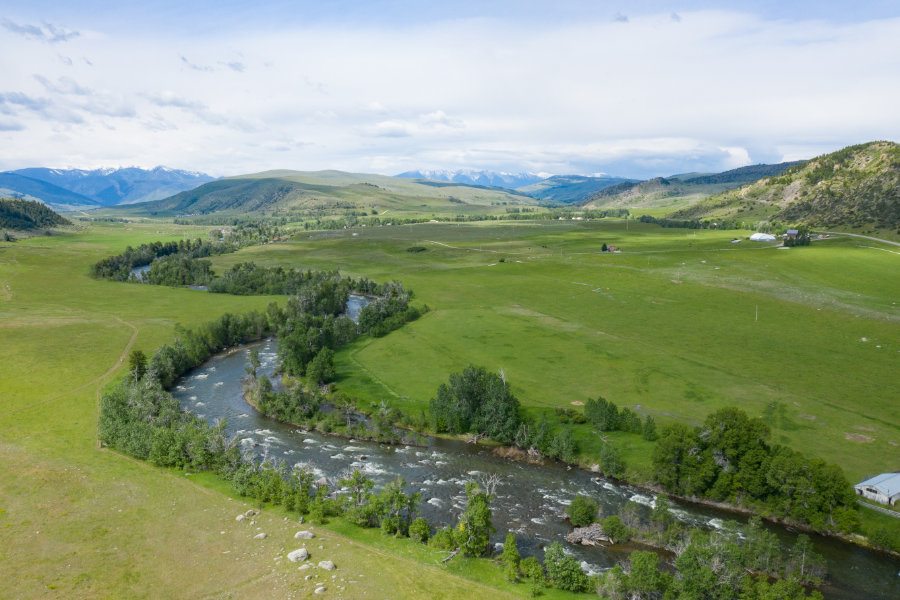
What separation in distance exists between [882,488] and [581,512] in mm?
33479

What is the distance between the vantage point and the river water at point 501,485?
51156mm

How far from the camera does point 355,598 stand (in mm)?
42281

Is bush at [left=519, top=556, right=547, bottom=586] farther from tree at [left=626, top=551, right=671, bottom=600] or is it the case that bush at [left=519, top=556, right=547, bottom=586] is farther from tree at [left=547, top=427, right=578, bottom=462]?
tree at [left=547, top=427, right=578, bottom=462]

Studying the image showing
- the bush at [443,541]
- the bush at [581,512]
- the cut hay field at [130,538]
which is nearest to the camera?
the cut hay field at [130,538]

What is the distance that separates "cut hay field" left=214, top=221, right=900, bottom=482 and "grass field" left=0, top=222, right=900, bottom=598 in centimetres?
48

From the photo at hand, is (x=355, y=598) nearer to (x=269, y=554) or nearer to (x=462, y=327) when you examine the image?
(x=269, y=554)

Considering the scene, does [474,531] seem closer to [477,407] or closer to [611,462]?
[611,462]

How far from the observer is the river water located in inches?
2014

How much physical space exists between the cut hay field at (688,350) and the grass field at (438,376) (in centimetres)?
48

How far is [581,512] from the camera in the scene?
57656 mm

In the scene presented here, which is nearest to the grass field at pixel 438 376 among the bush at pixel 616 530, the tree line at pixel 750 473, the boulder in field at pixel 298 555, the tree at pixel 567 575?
the boulder in field at pixel 298 555

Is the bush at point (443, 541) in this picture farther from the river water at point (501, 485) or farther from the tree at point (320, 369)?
the tree at point (320, 369)

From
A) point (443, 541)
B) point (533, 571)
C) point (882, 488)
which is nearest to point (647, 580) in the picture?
point (533, 571)

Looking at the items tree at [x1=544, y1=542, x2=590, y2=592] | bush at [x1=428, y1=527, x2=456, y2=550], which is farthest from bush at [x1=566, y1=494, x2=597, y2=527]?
bush at [x1=428, y1=527, x2=456, y2=550]
